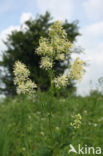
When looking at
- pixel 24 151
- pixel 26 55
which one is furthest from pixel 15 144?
pixel 26 55

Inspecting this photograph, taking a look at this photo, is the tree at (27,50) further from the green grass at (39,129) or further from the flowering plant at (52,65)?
the flowering plant at (52,65)

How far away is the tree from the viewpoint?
2640cm

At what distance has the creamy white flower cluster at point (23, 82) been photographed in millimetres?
2680

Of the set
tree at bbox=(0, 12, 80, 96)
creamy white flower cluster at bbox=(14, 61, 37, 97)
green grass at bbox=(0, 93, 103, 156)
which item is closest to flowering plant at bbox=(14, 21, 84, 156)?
creamy white flower cluster at bbox=(14, 61, 37, 97)

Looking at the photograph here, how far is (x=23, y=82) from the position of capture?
271cm

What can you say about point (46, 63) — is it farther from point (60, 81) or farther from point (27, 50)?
point (27, 50)

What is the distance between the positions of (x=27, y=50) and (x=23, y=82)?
985 inches

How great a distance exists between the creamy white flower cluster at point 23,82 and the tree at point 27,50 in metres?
22.3

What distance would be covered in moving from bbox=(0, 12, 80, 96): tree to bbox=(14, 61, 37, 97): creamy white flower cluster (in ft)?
73.2

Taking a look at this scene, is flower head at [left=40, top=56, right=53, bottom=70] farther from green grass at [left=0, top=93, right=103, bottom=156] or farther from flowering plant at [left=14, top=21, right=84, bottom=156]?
green grass at [left=0, top=93, right=103, bottom=156]

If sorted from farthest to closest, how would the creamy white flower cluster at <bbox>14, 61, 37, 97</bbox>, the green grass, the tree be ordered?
the tree → the green grass → the creamy white flower cluster at <bbox>14, 61, 37, 97</bbox>

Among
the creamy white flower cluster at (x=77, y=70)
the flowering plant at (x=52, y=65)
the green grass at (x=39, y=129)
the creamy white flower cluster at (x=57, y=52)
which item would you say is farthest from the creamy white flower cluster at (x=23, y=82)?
the creamy white flower cluster at (x=77, y=70)

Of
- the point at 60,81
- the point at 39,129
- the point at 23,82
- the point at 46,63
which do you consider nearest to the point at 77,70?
the point at 60,81

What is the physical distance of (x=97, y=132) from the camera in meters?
5.32
